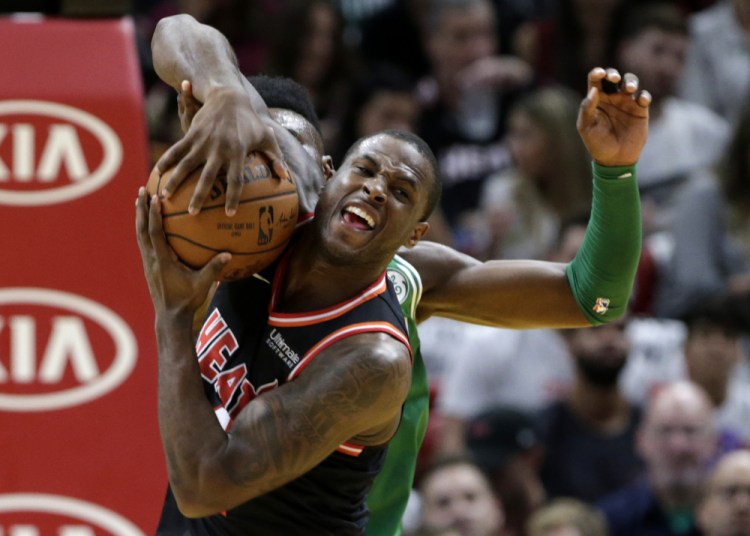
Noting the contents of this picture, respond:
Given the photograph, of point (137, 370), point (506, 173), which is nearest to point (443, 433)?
point (506, 173)

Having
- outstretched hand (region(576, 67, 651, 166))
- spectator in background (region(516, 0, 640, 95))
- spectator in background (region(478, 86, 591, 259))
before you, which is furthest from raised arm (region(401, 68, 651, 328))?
spectator in background (region(516, 0, 640, 95))

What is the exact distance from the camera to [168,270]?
10.1ft

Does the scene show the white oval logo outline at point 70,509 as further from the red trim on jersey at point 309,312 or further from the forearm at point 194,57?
the forearm at point 194,57

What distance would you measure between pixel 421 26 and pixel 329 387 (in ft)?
18.4

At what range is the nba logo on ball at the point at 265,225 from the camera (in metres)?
3.08

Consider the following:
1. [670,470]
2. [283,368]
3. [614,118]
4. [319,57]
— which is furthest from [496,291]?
[319,57]

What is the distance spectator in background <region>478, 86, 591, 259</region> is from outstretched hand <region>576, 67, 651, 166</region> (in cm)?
352

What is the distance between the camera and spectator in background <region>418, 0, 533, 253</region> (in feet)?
25.8

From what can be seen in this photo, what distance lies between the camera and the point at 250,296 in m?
3.40

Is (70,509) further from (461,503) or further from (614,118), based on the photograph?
(461,503)

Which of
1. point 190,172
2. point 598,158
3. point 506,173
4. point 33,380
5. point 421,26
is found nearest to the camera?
point 190,172

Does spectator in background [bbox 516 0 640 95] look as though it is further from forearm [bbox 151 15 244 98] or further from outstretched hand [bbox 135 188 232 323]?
outstretched hand [bbox 135 188 232 323]

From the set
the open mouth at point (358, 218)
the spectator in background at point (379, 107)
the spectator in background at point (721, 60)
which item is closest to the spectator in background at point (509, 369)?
the spectator in background at point (379, 107)

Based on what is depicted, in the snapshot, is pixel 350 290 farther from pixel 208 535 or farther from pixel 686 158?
pixel 686 158
